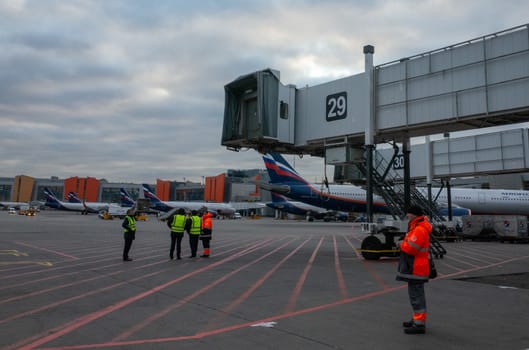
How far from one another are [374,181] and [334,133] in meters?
2.48

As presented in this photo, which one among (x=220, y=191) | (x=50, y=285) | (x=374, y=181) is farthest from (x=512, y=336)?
(x=220, y=191)

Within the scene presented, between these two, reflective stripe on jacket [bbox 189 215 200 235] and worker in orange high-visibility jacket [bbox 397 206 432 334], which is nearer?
worker in orange high-visibility jacket [bbox 397 206 432 334]

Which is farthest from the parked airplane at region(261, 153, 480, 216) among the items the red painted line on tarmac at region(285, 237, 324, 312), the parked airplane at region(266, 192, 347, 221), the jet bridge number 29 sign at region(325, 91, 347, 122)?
the red painted line on tarmac at region(285, 237, 324, 312)

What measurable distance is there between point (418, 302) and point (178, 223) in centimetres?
1009

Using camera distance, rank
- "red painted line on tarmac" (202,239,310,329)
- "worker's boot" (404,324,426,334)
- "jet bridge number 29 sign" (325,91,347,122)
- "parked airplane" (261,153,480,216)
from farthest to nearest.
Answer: "parked airplane" (261,153,480,216), "jet bridge number 29 sign" (325,91,347,122), "red painted line on tarmac" (202,239,310,329), "worker's boot" (404,324,426,334)

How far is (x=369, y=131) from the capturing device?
1520cm

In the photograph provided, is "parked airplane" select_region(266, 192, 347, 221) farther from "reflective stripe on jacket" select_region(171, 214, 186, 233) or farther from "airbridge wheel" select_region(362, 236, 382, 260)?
"reflective stripe on jacket" select_region(171, 214, 186, 233)

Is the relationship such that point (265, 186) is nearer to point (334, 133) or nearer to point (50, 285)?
point (334, 133)

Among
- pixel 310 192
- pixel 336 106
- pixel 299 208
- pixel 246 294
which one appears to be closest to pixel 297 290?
pixel 246 294

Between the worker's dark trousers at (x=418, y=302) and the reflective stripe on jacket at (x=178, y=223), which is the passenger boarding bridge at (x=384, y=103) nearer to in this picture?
the reflective stripe on jacket at (x=178, y=223)

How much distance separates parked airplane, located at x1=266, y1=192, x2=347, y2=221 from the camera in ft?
194

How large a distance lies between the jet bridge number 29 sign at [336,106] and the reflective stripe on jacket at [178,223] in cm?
697

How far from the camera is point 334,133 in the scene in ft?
54.1

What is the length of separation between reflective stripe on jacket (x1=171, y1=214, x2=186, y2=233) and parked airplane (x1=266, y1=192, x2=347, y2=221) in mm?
41431
